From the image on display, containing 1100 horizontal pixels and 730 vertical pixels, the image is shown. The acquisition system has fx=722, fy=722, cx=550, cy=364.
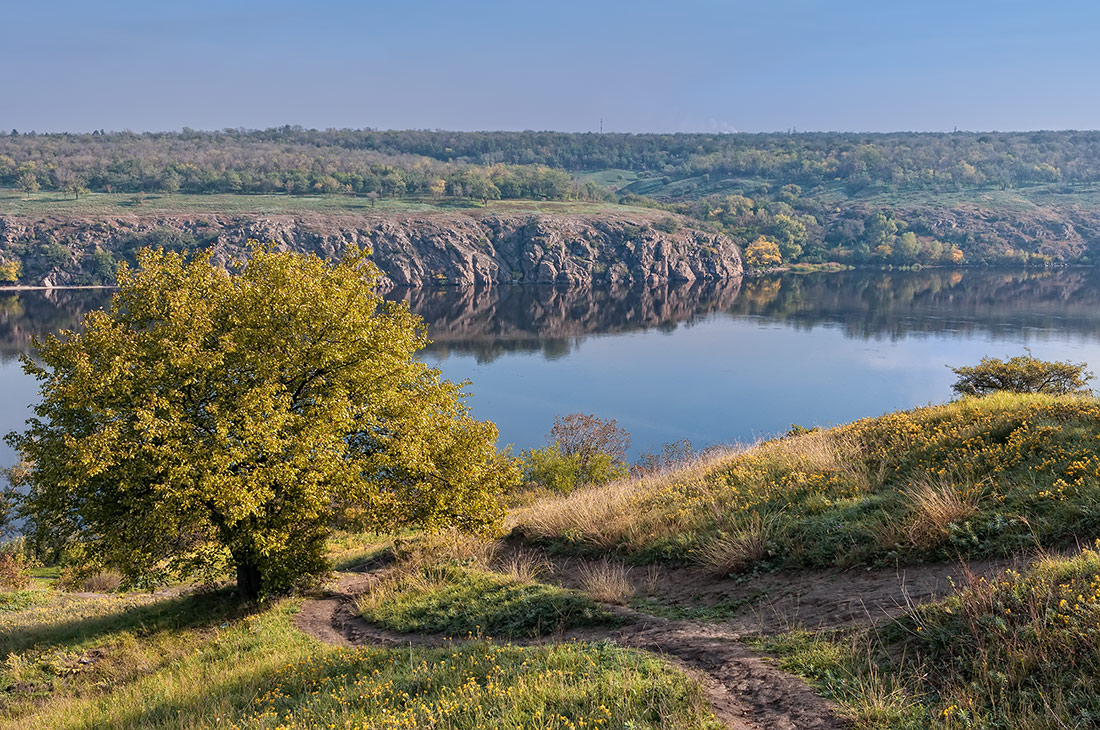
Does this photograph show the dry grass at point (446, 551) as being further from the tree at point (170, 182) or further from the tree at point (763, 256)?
the tree at point (170, 182)

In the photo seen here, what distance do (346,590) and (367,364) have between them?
471cm

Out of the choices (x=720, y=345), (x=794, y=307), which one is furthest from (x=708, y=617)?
(x=794, y=307)

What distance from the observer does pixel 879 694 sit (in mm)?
5633

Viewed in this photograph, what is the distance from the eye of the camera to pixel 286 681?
8.34 m

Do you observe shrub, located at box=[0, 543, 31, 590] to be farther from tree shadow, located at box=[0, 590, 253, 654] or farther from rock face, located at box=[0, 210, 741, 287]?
rock face, located at box=[0, 210, 741, 287]

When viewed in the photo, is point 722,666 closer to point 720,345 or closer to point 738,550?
point 738,550

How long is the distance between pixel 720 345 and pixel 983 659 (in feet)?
276

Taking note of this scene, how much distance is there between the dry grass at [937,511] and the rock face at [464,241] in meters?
139

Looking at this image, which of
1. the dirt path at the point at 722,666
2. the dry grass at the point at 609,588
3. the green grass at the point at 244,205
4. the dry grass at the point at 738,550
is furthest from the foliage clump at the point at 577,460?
the green grass at the point at 244,205

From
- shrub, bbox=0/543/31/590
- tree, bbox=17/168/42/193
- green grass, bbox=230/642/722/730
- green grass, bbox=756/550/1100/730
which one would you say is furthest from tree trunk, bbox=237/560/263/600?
tree, bbox=17/168/42/193

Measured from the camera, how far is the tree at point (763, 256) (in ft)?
559

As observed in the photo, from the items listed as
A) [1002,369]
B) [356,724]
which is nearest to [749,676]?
[356,724]

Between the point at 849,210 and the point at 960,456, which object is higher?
the point at 849,210

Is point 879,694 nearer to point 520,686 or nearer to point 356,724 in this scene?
point 520,686
